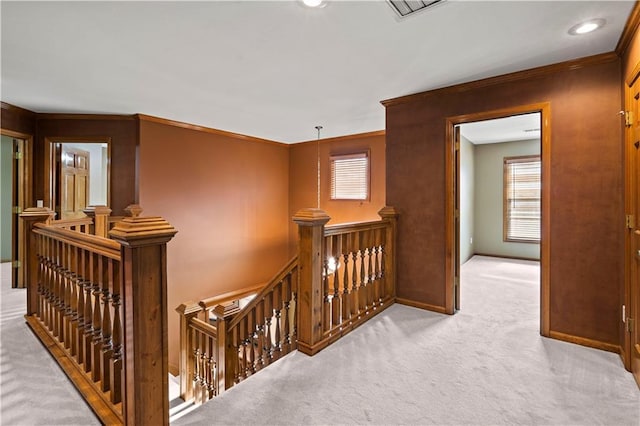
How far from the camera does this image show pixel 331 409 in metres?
1.68

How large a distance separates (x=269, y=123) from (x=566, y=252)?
3.89m

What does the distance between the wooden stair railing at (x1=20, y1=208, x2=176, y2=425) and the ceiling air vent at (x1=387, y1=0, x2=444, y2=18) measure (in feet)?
5.70

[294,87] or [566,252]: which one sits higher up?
[294,87]

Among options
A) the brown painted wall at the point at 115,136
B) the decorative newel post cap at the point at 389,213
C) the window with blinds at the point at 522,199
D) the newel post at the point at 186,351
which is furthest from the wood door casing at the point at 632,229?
the brown painted wall at the point at 115,136

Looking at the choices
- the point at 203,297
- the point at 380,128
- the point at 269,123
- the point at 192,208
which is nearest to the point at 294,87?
the point at 269,123

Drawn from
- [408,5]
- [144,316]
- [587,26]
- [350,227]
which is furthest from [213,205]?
[587,26]

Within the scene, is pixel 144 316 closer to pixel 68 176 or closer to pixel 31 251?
pixel 31 251

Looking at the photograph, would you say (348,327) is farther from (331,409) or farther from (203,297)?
(203,297)

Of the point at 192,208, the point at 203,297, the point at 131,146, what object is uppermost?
the point at 131,146

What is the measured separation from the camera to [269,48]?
91.7 inches

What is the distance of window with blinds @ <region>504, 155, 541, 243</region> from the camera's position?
580 centimetres

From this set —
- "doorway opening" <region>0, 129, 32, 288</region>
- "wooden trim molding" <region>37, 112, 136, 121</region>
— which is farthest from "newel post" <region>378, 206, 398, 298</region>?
"doorway opening" <region>0, 129, 32, 288</region>

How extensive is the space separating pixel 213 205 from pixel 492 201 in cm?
539

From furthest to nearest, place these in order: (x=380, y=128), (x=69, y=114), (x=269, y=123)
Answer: (x=380, y=128), (x=269, y=123), (x=69, y=114)
